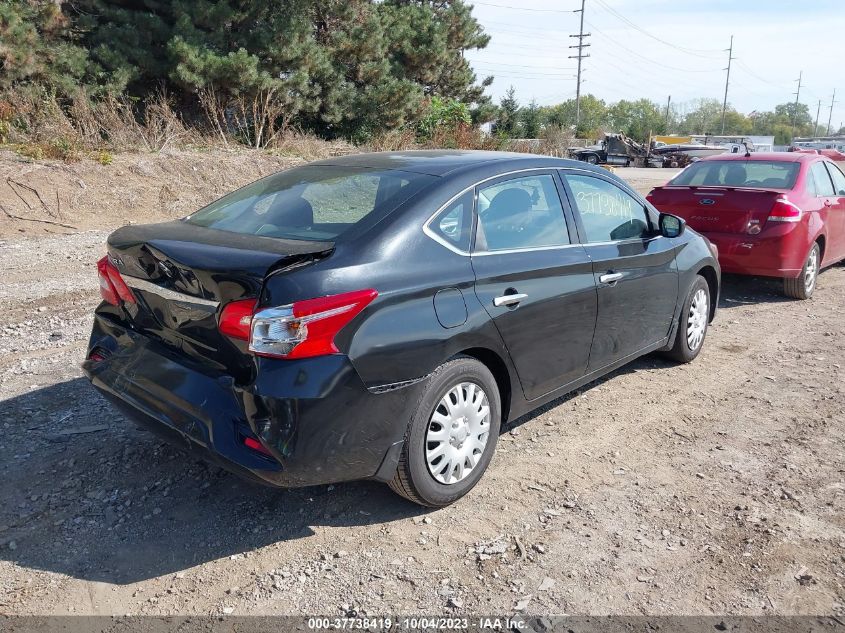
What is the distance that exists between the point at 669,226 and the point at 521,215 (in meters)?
1.71

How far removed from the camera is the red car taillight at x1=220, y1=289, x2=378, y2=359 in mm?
2836

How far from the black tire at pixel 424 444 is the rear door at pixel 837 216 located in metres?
6.43

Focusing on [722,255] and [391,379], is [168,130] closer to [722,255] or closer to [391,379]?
[722,255]

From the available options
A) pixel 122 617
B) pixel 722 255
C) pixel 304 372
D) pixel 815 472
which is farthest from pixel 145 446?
pixel 722 255

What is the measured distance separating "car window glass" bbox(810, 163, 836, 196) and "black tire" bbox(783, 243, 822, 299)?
731 mm

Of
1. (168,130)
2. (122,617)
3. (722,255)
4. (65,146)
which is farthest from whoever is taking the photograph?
(168,130)

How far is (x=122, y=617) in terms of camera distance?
106 inches

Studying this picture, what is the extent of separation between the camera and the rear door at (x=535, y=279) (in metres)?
3.61

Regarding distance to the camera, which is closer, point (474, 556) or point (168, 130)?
point (474, 556)

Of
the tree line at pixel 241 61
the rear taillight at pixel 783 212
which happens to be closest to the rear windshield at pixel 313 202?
the rear taillight at pixel 783 212

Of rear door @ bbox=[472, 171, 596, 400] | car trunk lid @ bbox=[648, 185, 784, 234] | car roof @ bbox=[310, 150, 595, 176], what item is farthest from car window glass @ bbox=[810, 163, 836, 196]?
rear door @ bbox=[472, 171, 596, 400]

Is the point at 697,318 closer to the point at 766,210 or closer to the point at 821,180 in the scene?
the point at 766,210

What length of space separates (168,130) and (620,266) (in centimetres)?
1199

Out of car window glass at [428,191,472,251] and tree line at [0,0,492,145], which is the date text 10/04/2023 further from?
tree line at [0,0,492,145]
